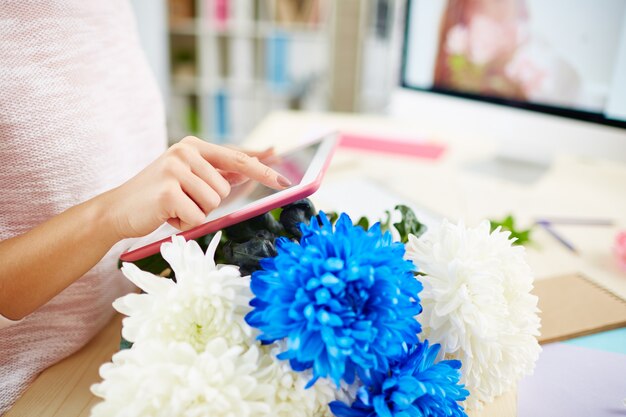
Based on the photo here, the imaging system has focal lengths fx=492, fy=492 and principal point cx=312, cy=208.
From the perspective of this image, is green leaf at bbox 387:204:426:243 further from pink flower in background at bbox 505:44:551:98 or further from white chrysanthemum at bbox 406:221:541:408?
pink flower in background at bbox 505:44:551:98

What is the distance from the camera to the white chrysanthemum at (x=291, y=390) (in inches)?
12.9

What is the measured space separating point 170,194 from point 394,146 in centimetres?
90

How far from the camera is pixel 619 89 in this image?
0.85m

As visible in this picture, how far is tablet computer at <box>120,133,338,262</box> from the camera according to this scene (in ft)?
1.31

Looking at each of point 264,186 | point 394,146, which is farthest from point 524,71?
point 264,186

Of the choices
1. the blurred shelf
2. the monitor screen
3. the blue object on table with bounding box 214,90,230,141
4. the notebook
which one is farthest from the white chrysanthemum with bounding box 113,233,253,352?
the blue object on table with bounding box 214,90,230,141

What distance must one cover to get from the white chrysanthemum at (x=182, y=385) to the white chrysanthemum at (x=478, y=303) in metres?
0.15

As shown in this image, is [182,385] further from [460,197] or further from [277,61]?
[277,61]

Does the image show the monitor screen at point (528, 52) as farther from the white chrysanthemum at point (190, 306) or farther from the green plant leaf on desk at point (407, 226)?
the white chrysanthemum at point (190, 306)

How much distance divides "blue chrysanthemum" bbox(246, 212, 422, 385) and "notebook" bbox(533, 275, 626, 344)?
0.29 metres

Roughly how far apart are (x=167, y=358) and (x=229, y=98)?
2.61 m

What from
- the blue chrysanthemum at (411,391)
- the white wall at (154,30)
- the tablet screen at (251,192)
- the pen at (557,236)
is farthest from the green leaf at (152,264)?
the white wall at (154,30)

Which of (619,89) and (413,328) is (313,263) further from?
(619,89)

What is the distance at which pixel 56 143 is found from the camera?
1.53ft
